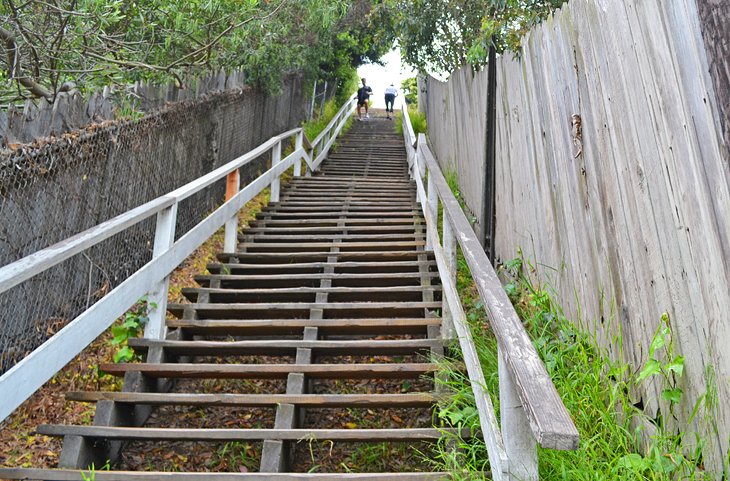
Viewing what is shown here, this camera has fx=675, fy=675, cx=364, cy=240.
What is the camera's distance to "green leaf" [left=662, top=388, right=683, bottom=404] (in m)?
2.15

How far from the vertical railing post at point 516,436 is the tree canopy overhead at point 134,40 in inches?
175

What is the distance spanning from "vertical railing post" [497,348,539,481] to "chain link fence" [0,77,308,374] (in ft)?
10.4

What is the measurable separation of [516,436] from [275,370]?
2.18 metres

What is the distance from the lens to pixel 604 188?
288 cm

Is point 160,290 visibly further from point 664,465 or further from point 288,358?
point 664,465

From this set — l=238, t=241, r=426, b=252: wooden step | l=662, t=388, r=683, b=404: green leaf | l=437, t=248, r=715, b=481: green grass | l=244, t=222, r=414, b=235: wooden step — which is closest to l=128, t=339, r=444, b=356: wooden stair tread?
l=437, t=248, r=715, b=481: green grass

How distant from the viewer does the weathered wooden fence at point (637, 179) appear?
1.92 metres

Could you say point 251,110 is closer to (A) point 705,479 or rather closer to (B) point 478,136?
(B) point 478,136

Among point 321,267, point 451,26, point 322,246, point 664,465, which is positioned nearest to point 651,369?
point 664,465

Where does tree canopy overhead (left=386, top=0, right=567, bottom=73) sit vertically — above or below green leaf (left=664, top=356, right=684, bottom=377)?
above

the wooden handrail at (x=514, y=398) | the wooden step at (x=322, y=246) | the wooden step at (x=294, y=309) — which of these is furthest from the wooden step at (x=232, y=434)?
the wooden step at (x=322, y=246)

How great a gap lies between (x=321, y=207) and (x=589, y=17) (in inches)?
248

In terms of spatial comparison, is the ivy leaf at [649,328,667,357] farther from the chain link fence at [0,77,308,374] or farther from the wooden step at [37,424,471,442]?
the chain link fence at [0,77,308,374]

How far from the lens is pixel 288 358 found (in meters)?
5.39
